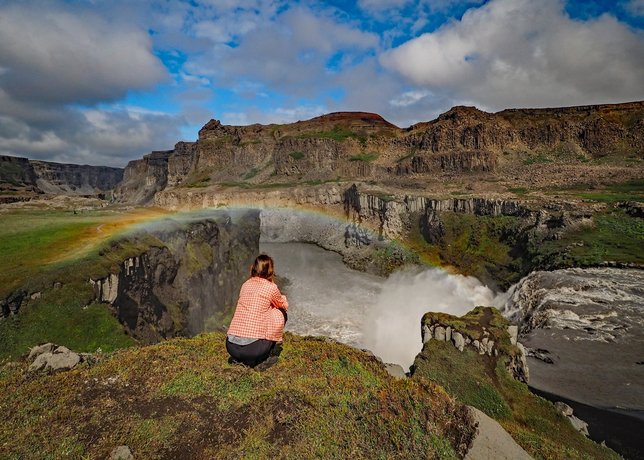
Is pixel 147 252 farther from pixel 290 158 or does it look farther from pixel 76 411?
pixel 290 158

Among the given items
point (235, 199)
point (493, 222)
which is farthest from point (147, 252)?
point (235, 199)

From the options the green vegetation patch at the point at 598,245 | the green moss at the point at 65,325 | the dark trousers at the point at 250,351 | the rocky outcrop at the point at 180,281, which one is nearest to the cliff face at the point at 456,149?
the green vegetation patch at the point at 598,245

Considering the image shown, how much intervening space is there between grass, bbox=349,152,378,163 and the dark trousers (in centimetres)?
16853

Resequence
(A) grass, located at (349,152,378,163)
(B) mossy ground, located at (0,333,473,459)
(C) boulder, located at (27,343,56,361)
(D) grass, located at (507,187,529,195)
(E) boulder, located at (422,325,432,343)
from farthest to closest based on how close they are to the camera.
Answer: (A) grass, located at (349,152,378,163)
(D) grass, located at (507,187,529,195)
(E) boulder, located at (422,325,432,343)
(C) boulder, located at (27,343,56,361)
(B) mossy ground, located at (0,333,473,459)

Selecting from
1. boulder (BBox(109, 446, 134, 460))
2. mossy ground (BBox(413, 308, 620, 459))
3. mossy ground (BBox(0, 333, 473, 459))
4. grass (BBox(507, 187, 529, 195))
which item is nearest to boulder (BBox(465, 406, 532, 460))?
mossy ground (BBox(0, 333, 473, 459))

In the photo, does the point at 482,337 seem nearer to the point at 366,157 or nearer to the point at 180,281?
the point at 180,281

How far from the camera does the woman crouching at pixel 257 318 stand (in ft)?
29.1

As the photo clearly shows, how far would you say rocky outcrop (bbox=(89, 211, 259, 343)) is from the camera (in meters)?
30.5

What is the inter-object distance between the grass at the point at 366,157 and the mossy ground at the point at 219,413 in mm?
168107

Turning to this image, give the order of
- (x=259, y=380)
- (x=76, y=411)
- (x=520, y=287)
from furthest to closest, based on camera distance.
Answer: (x=520, y=287) → (x=259, y=380) → (x=76, y=411)

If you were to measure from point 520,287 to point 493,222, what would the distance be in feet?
97.0

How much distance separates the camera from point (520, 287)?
52.2 meters

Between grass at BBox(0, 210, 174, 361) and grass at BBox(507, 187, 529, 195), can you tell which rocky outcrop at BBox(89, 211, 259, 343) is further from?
grass at BBox(507, 187, 529, 195)

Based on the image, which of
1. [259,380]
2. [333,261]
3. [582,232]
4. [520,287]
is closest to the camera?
[259,380]
